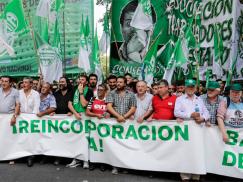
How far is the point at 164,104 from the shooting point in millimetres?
6273

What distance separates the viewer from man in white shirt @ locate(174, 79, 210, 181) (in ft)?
19.4

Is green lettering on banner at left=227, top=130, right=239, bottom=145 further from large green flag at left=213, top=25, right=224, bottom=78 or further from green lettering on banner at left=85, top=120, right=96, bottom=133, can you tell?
large green flag at left=213, top=25, right=224, bottom=78

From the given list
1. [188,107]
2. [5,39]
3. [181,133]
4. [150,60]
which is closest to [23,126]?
[181,133]

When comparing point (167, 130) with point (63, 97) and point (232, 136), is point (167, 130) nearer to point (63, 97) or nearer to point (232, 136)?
point (232, 136)

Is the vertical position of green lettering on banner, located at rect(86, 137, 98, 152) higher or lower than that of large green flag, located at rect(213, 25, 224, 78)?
lower

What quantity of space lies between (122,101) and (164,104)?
767 millimetres

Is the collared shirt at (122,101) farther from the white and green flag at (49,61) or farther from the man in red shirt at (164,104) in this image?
the white and green flag at (49,61)

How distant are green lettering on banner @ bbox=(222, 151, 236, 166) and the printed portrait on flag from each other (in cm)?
708

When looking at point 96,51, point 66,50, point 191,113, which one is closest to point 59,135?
point 191,113

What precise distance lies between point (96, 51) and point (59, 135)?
15.1ft

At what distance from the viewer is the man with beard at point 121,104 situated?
6.52 meters

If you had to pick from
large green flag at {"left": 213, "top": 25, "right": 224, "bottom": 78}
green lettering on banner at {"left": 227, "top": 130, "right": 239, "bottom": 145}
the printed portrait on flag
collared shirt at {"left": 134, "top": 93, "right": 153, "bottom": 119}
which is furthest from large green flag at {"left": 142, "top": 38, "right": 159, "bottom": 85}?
green lettering on banner at {"left": 227, "top": 130, "right": 239, "bottom": 145}

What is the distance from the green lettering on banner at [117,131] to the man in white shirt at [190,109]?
41.3 inches

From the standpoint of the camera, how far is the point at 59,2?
10242mm
